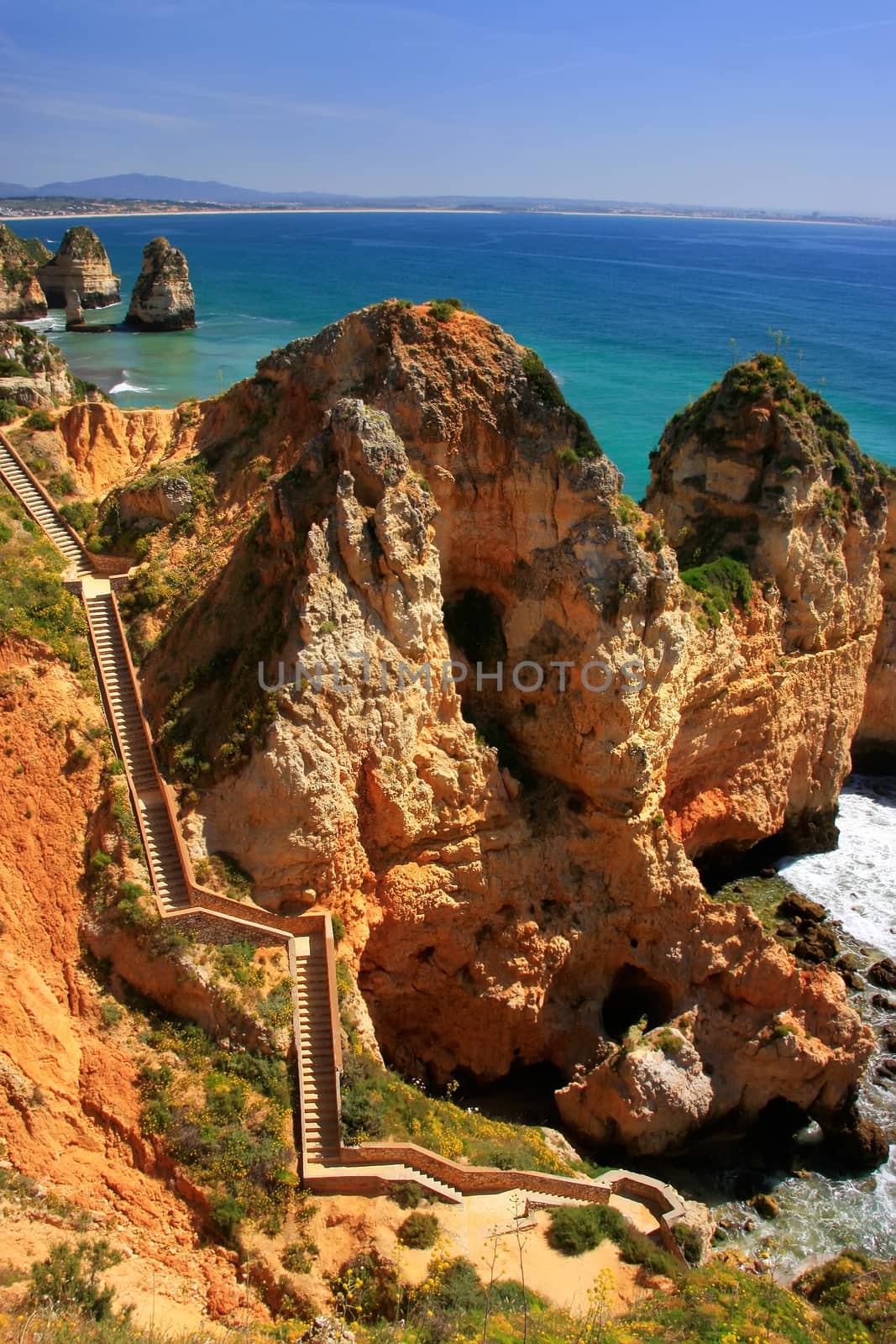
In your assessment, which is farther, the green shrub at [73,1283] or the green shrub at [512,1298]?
the green shrub at [512,1298]

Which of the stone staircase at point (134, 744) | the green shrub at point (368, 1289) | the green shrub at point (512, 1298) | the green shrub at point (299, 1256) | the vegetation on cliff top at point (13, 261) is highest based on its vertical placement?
the vegetation on cliff top at point (13, 261)

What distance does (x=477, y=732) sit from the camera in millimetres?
25000

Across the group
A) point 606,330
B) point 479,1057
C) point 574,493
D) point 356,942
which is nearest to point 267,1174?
point 356,942

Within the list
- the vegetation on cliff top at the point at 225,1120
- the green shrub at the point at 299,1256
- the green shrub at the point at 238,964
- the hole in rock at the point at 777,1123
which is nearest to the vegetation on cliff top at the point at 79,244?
the green shrub at the point at 238,964

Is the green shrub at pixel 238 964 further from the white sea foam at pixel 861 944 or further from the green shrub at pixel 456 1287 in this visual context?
the white sea foam at pixel 861 944

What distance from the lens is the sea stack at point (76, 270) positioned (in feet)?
394

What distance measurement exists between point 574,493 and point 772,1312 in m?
17.7

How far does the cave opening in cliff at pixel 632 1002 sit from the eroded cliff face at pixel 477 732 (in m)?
0.07

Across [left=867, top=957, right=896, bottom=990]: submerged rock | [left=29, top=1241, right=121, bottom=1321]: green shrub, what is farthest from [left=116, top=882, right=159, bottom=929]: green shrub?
[left=867, top=957, right=896, bottom=990]: submerged rock

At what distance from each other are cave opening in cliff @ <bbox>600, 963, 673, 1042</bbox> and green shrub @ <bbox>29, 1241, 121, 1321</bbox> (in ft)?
46.8

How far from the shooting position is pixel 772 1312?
56.7 feet

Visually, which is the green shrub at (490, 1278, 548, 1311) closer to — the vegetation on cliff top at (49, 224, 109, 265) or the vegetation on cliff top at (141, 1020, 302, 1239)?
the vegetation on cliff top at (141, 1020, 302, 1239)

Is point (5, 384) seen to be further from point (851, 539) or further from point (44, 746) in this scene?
point (851, 539)

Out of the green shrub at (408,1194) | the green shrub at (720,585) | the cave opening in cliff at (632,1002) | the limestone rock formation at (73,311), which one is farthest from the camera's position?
the limestone rock formation at (73,311)
